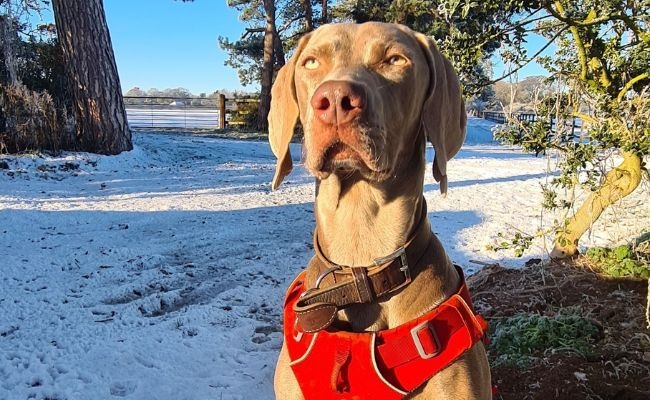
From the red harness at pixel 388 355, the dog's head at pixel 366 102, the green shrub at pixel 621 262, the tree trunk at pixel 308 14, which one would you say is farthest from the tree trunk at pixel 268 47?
the red harness at pixel 388 355

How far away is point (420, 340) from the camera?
5.94 feet

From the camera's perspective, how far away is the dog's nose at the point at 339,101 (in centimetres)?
166

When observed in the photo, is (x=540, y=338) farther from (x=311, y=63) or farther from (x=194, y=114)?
(x=194, y=114)

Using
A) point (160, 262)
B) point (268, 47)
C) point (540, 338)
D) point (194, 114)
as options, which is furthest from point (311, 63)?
point (194, 114)

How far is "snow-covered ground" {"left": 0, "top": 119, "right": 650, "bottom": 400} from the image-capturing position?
10.6 feet

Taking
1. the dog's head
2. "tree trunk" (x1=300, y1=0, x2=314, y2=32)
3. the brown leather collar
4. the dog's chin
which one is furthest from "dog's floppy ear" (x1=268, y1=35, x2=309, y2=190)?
"tree trunk" (x1=300, y1=0, x2=314, y2=32)

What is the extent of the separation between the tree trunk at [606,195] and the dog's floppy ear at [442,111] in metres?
2.26

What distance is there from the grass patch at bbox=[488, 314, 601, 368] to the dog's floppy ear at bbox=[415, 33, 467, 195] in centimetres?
162

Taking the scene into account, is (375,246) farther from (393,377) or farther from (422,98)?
(422,98)

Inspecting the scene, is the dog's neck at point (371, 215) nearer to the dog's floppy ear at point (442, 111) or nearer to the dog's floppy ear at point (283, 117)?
the dog's floppy ear at point (442, 111)

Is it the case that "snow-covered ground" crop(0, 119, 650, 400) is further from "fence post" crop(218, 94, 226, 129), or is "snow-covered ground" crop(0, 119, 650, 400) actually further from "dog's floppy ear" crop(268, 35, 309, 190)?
"fence post" crop(218, 94, 226, 129)

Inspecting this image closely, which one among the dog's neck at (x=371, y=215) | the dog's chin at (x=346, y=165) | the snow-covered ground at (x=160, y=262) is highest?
the dog's chin at (x=346, y=165)

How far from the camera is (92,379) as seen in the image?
3096 mm

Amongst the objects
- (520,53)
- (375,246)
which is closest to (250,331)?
(375,246)
